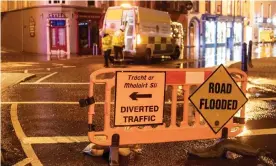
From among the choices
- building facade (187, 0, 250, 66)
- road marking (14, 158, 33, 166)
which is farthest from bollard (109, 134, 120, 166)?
building facade (187, 0, 250, 66)

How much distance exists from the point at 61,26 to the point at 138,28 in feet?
45.3

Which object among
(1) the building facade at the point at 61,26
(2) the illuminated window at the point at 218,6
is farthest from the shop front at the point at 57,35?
(2) the illuminated window at the point at 218,6

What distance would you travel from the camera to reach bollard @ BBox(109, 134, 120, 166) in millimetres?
5942

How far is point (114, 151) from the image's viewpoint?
6.04 metres

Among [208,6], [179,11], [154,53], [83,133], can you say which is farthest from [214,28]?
[83,133]

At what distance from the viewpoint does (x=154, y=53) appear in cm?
2391

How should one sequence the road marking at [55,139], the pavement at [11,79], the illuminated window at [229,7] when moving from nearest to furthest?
the road marking at [55,139]
the pavement at [11,79]
the illuminated window at [229,7]

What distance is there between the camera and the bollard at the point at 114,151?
19.5 feet

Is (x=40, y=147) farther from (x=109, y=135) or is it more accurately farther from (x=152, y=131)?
(x=152, y=131)

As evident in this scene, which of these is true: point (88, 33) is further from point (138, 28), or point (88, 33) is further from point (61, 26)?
point (138, 28)

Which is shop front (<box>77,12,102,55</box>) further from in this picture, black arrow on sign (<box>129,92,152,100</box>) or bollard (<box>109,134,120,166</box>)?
bollard (<box>109,134,120,166</box>)

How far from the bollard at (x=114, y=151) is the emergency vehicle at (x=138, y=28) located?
16.0m

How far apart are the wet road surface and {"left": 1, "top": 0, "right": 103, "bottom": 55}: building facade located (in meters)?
21.6

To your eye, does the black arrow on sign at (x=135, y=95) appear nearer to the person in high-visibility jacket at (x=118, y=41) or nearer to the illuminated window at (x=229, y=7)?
the person in high-visibility jacket at (x=118, y=41)
